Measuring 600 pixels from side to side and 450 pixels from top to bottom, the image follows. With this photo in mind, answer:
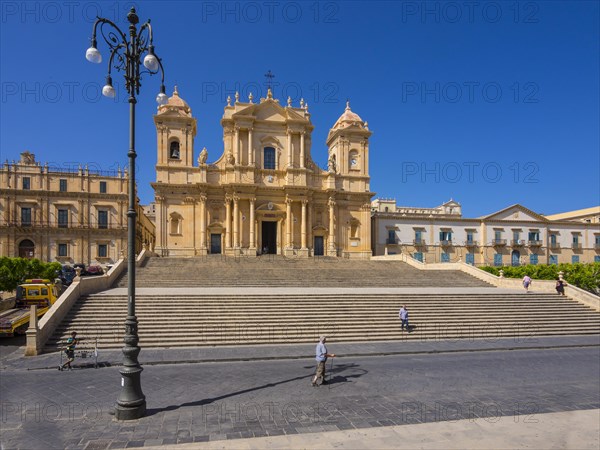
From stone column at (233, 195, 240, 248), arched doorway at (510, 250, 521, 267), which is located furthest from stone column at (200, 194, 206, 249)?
arched doorway at (510, 250, 521, 267)

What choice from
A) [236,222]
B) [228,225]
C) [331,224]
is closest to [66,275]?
[228,225]

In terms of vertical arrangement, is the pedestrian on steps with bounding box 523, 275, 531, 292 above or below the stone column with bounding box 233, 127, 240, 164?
below

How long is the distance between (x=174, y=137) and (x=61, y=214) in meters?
15.2

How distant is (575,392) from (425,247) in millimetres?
35546

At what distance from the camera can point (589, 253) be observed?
5147 cm

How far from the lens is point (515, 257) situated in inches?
1900

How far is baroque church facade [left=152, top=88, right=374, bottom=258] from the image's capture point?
39.8 metres

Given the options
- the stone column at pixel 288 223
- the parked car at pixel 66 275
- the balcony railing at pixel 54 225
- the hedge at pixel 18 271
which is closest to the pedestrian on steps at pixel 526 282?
the stone column at pixel 288 223

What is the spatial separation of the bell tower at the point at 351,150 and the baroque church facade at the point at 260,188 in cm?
11

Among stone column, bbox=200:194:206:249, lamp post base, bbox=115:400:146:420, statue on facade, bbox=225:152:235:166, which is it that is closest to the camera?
lamp post base, bbox=115:400:146:420

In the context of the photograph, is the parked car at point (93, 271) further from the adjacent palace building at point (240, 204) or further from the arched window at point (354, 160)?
the arched window at point (354, 160)

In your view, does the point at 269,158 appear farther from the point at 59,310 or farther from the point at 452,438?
the point at 452,438

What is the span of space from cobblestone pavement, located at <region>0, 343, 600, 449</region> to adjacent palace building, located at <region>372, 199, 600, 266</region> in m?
31.4

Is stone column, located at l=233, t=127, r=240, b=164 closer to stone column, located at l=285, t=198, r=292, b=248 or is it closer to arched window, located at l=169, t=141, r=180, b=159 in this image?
arched window, located at l=169, t=141, r=180, b=159
